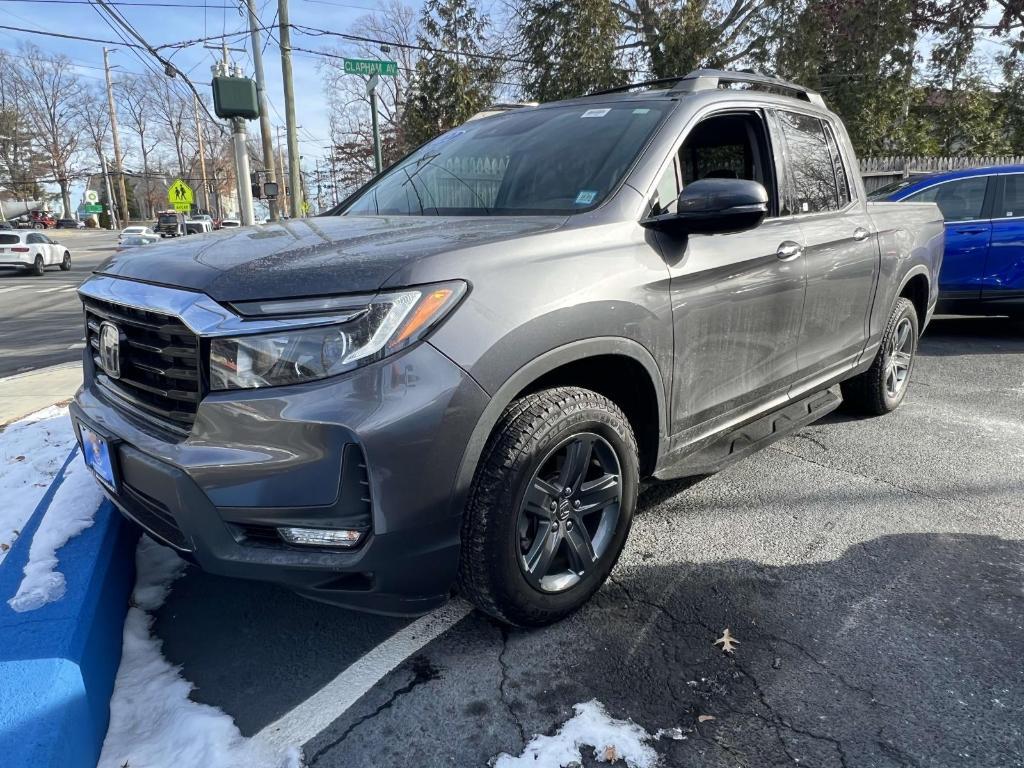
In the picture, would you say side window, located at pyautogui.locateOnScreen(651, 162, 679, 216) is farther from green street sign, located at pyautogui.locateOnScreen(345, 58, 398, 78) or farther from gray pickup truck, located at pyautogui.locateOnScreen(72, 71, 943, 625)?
green street sign, located at pyautogui.locateOnScreen(345, 58, 398, 78)

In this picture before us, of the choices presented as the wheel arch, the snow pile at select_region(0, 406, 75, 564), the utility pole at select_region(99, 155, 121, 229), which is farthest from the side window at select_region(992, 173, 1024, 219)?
the utility pole at select_region(99, 155, 121, 229)

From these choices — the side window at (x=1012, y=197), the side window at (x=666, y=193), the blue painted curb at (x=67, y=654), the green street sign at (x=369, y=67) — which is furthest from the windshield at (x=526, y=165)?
the green street sign at (x=369, y=67)

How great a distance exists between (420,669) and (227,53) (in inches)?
1008

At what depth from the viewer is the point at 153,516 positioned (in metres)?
2.22

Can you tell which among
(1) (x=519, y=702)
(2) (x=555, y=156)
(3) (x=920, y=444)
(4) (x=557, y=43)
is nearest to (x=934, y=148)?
(4) (x=557, y=43)

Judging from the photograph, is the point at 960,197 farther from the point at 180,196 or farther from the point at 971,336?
the point at 180,196

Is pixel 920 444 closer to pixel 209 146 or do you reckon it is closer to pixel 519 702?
pixel 519 702

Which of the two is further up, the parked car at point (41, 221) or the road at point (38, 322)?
the parked car at point (41, 221)

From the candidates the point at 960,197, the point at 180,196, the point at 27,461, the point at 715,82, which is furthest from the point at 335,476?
the point at 180,196

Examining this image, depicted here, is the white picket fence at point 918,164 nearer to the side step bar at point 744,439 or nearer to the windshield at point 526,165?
the side step bar at point 744,439

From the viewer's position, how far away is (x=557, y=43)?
1449 centimetres

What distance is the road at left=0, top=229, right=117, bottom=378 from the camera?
29.4 feet

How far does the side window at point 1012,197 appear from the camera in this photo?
22.8 ft

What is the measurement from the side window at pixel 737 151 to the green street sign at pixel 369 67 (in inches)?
387
